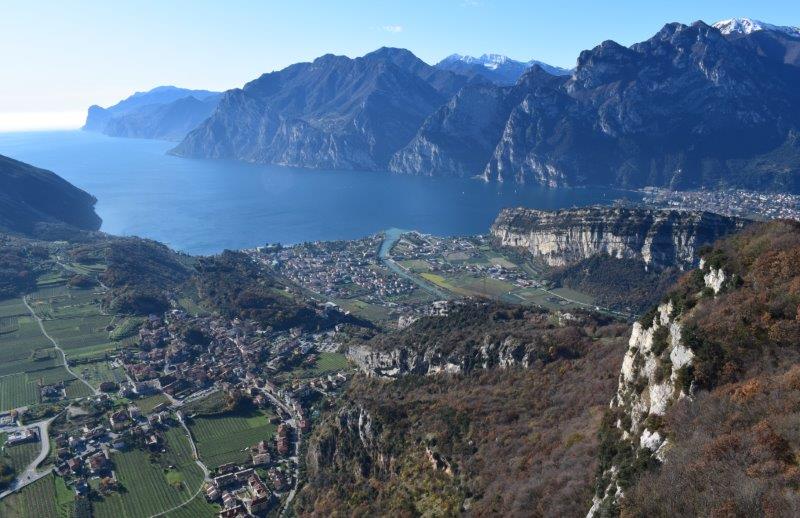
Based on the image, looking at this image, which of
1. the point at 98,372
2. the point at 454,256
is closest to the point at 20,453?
the point at 98,372

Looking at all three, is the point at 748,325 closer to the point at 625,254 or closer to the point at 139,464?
the point at 139,464

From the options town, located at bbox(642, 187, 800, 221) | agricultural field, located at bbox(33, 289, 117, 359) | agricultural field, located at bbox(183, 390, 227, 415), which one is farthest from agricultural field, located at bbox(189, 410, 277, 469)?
town, located at bbox(642, 187, 800, 221)

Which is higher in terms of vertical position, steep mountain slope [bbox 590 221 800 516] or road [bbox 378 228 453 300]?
steep mountain slope [bbox 590 221 800 516]

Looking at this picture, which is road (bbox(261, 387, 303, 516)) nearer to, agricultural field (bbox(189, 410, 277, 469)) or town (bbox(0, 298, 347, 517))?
town (bbox(0, 298, 347, 517))

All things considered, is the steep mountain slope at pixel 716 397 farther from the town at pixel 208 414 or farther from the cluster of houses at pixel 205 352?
the cluster of houses at pixel 205 352

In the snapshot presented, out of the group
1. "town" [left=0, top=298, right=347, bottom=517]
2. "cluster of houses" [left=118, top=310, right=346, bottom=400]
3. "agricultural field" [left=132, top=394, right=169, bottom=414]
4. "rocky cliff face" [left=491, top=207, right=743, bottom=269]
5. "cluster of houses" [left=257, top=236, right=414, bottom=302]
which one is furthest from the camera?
"cluster of houses" [left=257, top=236, right=414, bottom=302]

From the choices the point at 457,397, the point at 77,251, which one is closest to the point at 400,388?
the point at 457,397
